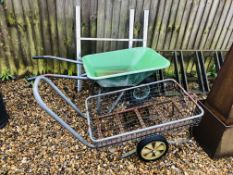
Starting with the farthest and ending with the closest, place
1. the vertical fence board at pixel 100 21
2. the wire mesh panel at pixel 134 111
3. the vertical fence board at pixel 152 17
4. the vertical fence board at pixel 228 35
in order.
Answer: the vertical fence board at pixel 228 35, the vertical fence board at pixel 152 17, the vertical fence board at pixel 100 21, the wire mesh panel at pixel 134 111

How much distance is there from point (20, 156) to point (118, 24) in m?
2.30

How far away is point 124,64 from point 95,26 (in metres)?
0.82

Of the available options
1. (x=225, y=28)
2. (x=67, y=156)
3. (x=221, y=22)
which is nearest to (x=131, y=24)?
(x=221, y=22)

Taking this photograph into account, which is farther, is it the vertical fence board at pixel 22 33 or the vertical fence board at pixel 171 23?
the vertical fence board at pixel 171 23

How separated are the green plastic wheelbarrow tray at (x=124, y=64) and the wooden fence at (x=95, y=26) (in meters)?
0.58

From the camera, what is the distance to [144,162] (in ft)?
8.75

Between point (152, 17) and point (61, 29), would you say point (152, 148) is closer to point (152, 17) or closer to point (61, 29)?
point (152, 17)

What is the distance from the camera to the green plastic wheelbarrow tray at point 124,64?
2.87 m

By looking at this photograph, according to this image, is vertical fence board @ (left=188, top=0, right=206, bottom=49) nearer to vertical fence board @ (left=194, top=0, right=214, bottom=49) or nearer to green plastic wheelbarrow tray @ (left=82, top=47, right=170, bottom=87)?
vertical fence board @ (left=194, top=0, right=214, bottom=49)

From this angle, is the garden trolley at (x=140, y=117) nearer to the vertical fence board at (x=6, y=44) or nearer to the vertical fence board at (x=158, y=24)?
the vertical fence board at (x=158, y=24)

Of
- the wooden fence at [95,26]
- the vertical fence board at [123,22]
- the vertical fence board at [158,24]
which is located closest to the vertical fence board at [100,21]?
the wooden fence at [95,26]

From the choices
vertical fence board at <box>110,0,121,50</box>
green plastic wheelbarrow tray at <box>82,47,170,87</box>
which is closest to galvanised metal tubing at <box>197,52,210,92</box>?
green plastic wheelbarrow tray at <box>82,47,170,87</box>

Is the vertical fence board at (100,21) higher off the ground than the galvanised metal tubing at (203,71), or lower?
higher

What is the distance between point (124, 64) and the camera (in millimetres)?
3244
